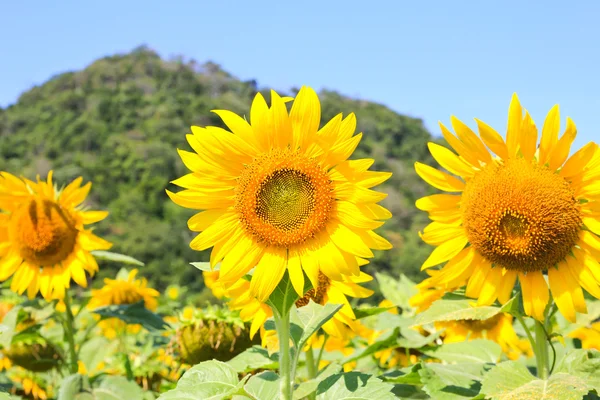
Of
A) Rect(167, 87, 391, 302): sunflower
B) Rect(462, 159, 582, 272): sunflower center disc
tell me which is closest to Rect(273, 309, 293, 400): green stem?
Rect(167, 87, 391, 302): sunflower

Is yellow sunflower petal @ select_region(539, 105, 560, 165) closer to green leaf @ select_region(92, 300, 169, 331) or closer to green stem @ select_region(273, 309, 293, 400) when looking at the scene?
green stem @ select_region(273, 309, 293, 400)

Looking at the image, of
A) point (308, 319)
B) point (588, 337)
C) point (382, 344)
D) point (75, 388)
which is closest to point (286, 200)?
point (308, 319)

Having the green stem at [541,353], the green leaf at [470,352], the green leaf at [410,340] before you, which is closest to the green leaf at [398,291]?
the green leaf at [410,340]

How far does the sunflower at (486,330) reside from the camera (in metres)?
3.12

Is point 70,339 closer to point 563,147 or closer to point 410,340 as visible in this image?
point 410,340

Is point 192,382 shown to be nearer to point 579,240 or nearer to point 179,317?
point 179,317

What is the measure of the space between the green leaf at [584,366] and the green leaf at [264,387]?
892mm

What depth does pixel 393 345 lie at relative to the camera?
2.64m

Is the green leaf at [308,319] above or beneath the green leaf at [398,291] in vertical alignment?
beneath

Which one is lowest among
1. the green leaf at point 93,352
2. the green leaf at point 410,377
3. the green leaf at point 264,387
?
the green leaf at point 410,377

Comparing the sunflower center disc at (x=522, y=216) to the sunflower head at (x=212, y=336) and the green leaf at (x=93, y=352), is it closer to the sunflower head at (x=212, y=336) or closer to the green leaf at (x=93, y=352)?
the sunflower head at (x=212, y=336)

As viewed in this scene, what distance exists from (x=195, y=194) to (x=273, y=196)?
0.73ft

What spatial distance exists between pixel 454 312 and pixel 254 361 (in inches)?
26.9

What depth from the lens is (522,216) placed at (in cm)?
207
